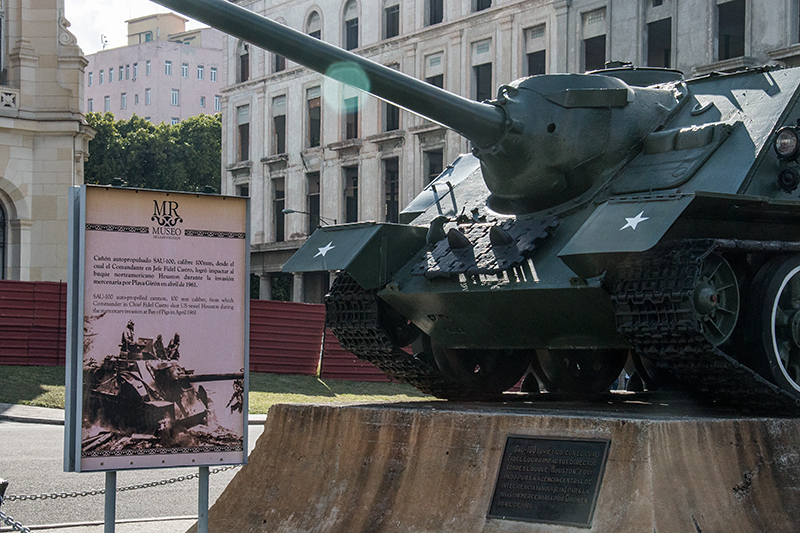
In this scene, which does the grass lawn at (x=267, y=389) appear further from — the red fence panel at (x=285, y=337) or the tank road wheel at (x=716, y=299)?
the tank road wheel at (x=716, y=299)

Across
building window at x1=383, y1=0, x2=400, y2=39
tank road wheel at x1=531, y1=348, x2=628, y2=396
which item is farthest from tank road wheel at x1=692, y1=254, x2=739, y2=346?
building window at x1=383, y1=0, x2=400, y2=39

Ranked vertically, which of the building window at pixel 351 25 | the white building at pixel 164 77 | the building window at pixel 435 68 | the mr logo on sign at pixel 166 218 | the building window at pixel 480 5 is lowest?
the mr logo on sign at pixel 166 218

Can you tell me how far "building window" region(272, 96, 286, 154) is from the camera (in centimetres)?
4359

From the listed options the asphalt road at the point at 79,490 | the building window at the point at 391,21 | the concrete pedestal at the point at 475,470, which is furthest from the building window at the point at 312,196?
the concrete pedestal at the point at 475,470

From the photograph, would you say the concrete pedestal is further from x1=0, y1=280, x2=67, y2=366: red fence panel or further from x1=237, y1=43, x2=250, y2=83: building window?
x1=237, y1=43, x2=250, y2=83: building window

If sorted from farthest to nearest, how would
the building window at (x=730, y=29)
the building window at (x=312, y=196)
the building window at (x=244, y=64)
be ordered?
the building window at (x=244, y=64) → the building window at (x=312, y=196) → the building window at (x=730, y=29)

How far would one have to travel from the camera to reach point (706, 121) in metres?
9.27

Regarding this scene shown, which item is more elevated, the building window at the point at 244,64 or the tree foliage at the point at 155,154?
the building window at the point at 244,64

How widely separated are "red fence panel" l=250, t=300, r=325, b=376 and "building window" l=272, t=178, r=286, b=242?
1733 centimetres

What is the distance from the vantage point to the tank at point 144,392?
18.6 feet

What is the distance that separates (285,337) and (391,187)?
46.1 ft

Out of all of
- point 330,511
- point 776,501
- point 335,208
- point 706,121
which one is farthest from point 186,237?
point 335,208

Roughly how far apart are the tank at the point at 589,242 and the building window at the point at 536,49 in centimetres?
2443

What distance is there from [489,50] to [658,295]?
29.1 m
